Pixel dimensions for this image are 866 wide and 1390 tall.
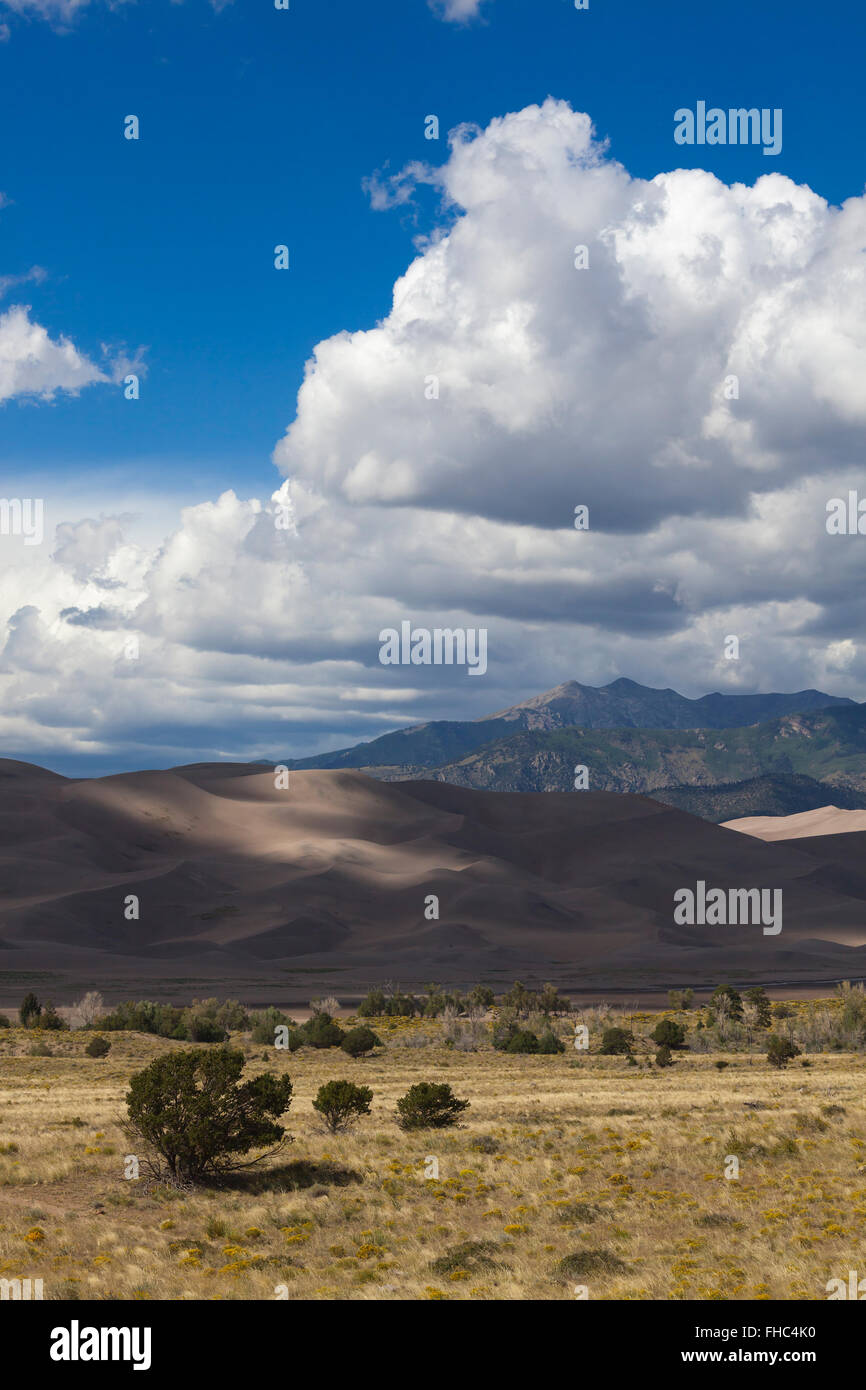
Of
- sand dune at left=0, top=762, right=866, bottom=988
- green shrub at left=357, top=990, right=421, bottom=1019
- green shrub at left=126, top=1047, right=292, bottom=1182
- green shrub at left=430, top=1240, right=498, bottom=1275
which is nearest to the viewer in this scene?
green shrub at left=430, top=1240, right=498, bottom=1275

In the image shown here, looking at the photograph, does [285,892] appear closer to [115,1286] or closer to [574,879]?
[574,879]

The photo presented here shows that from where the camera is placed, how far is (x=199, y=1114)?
2100cm

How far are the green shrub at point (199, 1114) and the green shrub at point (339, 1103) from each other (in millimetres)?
3433

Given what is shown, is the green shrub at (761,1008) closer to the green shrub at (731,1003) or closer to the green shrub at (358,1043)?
the green shrub at (731,1003)

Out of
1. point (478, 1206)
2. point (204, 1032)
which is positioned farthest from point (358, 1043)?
point (478, 1206)

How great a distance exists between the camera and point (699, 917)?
13425 cm

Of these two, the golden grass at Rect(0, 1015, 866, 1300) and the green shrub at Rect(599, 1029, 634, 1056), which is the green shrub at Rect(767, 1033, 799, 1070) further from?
the golden grass at Rect(0, 1015, 866, 1300)

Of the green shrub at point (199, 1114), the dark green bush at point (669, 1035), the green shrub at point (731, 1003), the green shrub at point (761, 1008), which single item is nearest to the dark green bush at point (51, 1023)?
the dark green bush at point (669, 1035)

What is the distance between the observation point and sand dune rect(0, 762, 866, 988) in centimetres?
10756

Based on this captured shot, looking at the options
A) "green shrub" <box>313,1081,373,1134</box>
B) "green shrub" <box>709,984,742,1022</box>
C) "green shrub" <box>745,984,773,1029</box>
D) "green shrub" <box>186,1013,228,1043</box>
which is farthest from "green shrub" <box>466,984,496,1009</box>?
"green shrub" <box>313,1081,373,1134</box>

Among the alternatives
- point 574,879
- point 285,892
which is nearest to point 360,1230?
point 285,892

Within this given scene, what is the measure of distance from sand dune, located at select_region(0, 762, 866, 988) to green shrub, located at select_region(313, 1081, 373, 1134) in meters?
67.1

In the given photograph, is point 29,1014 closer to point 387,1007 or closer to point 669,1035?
point 387,1007
